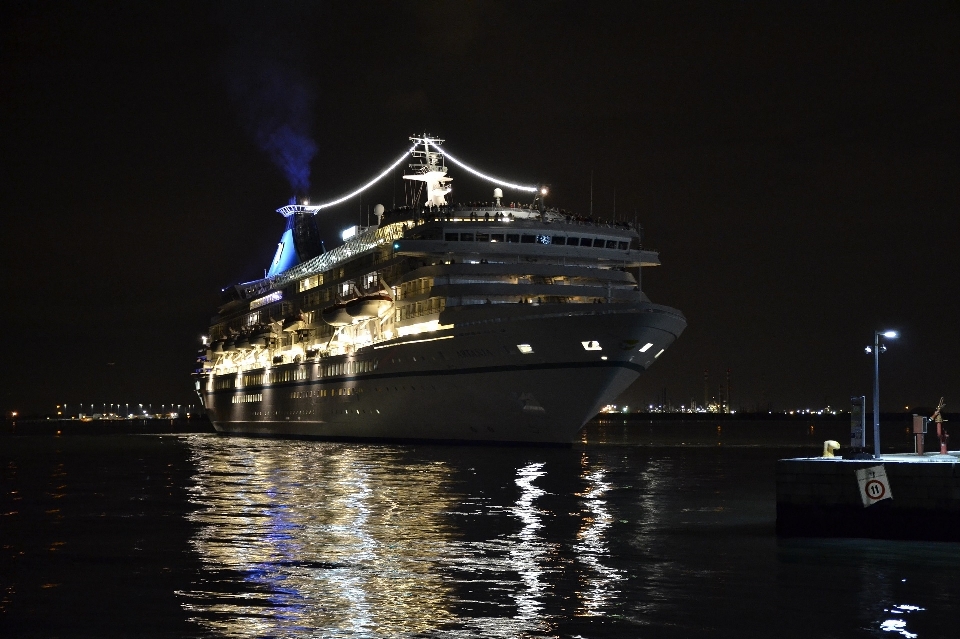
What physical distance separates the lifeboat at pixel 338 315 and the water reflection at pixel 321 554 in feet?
87.1

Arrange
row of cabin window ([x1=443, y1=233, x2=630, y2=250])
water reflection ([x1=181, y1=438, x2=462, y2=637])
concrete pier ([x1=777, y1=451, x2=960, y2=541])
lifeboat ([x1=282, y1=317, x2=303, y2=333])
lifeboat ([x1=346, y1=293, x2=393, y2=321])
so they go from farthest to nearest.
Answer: lifeboat ([x1=282, y1=317, x2=303, y2=333])
lifeboat ([x1=346, y1=293, x2=393, y2=321])
row of cabin window ([x1=443, y1=233, x2=630, y2=250])
concrete pier ([x1=777, y1=451, x2=960, y2=541])
water reflection ([x1=181, y1=438, x2=462, y2=637])

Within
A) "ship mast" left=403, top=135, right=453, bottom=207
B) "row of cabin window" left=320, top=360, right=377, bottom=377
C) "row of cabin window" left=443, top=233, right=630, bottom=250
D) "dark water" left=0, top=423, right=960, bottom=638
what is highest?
"ship mast" left=403, top=135, right=453, bottom=207

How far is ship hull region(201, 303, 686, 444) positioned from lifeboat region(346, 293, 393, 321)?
2.13m

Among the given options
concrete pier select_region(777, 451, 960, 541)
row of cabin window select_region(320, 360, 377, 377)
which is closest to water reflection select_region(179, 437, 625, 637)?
concrete pier select_region(777, 451, 960, 541)

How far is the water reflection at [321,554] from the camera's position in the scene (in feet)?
44.6

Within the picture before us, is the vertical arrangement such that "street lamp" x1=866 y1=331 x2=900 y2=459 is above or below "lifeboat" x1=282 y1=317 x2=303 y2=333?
below

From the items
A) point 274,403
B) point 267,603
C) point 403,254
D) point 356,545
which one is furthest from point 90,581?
point 274,403

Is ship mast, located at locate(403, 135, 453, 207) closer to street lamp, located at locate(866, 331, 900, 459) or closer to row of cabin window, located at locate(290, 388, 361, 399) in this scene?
row of cabin window, located at locate(290, 388, 361, 399)

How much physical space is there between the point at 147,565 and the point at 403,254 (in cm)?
3911

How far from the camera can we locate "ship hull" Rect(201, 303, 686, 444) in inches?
1941

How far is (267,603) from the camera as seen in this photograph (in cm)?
1442

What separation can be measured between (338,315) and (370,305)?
13.0 feet

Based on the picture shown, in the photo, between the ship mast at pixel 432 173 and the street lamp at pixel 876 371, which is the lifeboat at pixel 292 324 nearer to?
the ship mast at pixel 432 173

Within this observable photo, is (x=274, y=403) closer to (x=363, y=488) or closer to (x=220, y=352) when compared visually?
(x=220, y=352)
